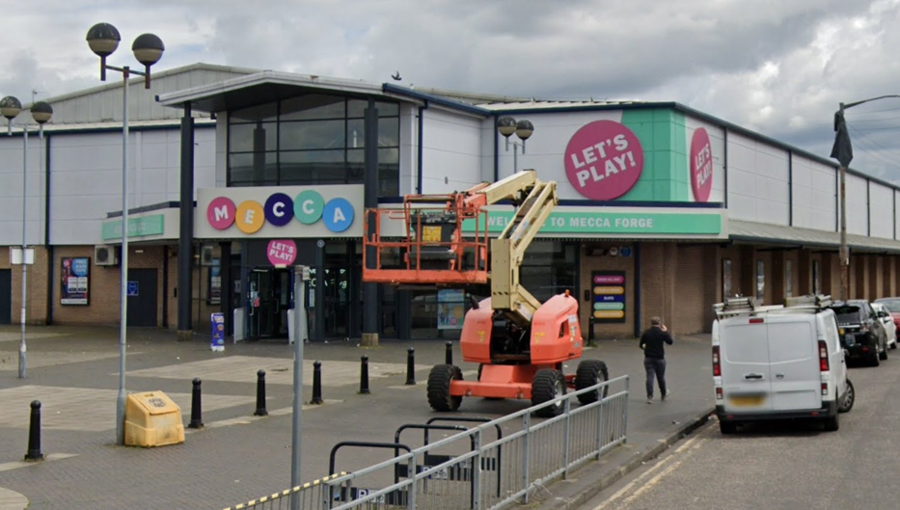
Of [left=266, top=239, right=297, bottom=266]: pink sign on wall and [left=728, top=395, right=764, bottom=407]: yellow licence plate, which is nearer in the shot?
[left=728, top=395, right=764, bottom=407]: yellow licence plate

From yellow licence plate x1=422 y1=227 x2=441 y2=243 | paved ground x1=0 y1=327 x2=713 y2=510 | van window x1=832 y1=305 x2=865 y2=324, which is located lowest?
paved ground x1=0 y1=327 x2=713 y2=510

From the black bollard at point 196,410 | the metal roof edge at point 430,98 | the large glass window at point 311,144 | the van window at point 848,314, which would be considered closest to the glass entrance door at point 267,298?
the large glass window at point 311,144

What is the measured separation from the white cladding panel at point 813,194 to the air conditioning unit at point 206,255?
30164 mm

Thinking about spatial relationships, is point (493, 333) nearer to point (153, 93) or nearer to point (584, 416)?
point (584, 416)

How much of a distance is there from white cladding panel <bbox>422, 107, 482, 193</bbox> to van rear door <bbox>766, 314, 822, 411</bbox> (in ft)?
63.0

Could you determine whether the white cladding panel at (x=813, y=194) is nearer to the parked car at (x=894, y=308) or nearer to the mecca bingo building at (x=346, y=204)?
the mecca bingo building at (x=346, y=204)

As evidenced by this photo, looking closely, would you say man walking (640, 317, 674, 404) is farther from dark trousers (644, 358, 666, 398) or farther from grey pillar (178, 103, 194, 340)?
grey pillar (178, 103, 194, 340)

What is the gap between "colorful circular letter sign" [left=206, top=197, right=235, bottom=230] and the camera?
1318 inches

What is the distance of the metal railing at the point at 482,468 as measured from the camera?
8164 millimetres

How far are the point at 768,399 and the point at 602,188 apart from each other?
21.8 meters

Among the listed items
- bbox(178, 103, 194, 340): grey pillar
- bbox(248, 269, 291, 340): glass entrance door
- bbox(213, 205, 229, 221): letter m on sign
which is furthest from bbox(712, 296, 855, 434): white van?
bbox(178, 103, 194, 340): grey pillar

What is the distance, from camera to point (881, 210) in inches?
2879

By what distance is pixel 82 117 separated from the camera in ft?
164

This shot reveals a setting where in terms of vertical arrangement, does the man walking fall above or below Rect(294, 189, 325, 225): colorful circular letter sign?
below
